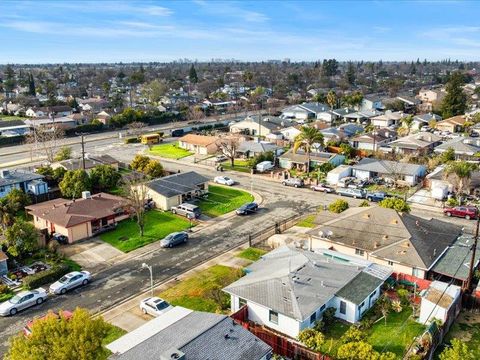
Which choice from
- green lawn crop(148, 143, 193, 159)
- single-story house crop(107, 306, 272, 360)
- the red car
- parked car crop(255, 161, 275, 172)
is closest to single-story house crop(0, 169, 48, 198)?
green lawn crop(148, 143, 193, 159)

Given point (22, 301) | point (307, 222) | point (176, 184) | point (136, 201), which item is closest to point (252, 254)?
point (307, 222)

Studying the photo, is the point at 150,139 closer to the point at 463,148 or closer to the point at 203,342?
the point at 463,148

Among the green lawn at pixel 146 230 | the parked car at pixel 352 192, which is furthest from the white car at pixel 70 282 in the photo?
the parked car at pixel 352 192

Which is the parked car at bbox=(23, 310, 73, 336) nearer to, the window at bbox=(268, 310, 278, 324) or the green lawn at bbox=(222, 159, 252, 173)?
the window at bbox=(268, 310, 278, 324)

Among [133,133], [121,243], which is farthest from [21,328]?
[133,133]

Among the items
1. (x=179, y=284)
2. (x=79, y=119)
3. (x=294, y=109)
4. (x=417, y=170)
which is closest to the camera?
(x=179, y=284)

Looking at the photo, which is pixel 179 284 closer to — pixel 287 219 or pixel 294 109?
pixel 287 219
